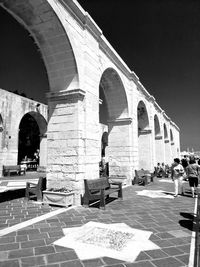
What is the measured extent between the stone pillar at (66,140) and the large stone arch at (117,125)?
3923mm

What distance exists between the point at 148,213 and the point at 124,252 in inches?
80.3

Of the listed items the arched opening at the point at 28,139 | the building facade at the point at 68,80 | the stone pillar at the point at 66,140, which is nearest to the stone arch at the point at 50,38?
the building facade at the point at 68,80

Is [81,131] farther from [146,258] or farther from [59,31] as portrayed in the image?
[146,258]

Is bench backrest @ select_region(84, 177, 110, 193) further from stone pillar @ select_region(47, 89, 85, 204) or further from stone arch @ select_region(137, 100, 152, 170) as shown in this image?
stone arch @ select_region(137, 100, 152, 170)

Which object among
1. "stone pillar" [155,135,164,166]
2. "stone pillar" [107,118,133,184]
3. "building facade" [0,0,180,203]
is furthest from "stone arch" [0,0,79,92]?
"stone pillar" [155,135,164,166]

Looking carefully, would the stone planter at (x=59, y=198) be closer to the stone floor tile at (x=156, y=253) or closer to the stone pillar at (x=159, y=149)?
the stone floor tile at (x=156, y=253)

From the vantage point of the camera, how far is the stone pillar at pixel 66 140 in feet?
17.9

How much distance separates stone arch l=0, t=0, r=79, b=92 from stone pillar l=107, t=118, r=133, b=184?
4591mm

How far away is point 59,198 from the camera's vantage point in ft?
16.6

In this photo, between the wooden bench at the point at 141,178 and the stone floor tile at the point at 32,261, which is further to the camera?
the wooden bench at the point at 141,178

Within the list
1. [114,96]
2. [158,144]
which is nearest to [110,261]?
[114,96]

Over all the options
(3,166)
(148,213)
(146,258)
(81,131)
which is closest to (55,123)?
(81,131)

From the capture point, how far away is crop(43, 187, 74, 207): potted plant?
4992 millimetres

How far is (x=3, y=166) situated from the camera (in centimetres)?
1343
